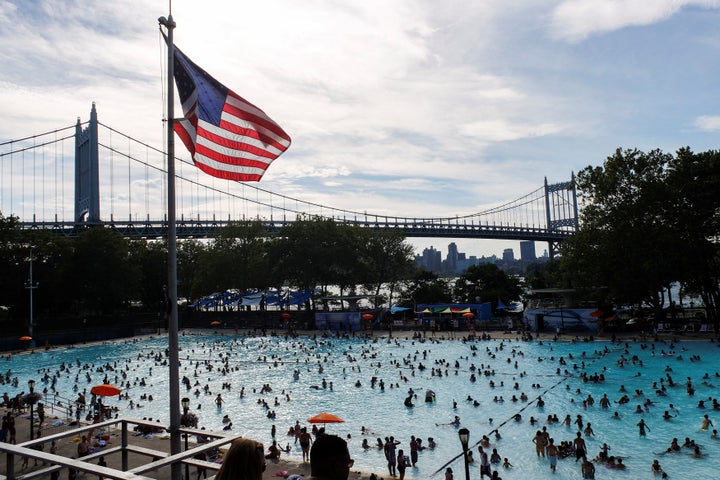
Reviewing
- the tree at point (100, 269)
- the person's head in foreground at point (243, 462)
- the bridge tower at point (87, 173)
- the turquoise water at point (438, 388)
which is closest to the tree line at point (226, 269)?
the tree at point (100, 269)

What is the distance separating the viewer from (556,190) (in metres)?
148

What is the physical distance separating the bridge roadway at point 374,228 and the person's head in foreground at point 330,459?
101 meters

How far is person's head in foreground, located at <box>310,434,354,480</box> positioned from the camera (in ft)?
10.6

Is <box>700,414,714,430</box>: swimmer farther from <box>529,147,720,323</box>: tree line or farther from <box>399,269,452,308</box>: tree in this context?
<box>399,269,452,308</box>: tree

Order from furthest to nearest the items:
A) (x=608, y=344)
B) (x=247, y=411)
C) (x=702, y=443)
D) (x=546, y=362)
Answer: (x=608, y=344), (x=546, y=362), (x=247, y=411), (x=702, y=443)

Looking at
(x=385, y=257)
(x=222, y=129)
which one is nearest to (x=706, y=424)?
(x=222, y=129)

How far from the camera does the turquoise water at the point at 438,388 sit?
74.3 ft

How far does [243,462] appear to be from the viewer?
335 cm

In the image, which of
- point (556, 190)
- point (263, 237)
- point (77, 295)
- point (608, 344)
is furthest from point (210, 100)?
point (556, 190)

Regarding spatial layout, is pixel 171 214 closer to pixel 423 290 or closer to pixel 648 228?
pixel 648 228

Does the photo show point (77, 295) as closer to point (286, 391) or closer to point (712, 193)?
point (286, 391)

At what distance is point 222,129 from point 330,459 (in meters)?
8.85

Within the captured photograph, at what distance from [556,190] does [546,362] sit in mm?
117458

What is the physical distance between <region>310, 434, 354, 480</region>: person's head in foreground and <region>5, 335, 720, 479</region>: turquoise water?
18349 mm
